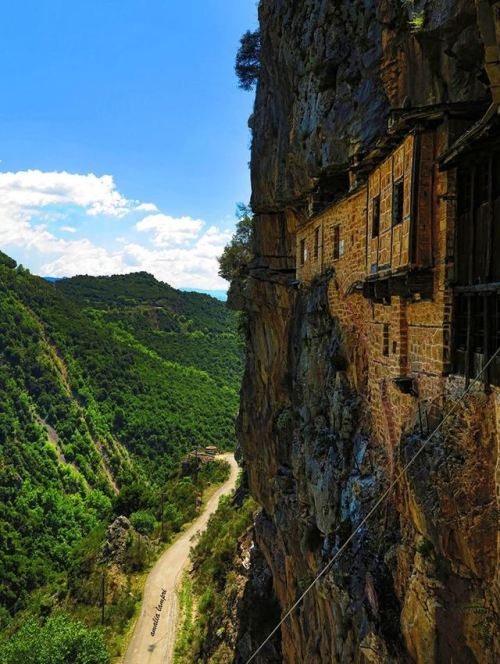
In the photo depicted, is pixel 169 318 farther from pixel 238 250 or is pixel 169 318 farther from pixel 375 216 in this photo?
pixel 375 216

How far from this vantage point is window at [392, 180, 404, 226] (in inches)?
430

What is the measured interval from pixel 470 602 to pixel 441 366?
4.11m

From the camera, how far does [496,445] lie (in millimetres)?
7609

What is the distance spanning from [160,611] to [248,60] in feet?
129

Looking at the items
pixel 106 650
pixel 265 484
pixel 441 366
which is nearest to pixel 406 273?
pixel 441 366

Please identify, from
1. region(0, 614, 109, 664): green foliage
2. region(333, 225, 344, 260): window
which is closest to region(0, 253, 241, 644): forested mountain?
region(0, 614, 109, 664): green foliage

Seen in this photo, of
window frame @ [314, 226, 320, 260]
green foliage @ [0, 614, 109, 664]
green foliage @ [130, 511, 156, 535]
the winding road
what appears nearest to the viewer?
window frame @ [314, 226, 320, 260]

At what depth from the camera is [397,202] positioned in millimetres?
11055

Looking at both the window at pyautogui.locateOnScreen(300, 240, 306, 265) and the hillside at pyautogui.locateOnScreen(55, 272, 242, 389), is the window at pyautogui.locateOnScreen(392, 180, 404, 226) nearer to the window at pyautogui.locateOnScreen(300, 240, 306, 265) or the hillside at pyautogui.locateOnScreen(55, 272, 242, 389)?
the window at pyautogui.locateOnScreen(300, 240, 306, 265)

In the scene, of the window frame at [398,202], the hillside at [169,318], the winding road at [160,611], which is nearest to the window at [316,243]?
the window frame at [398,202]

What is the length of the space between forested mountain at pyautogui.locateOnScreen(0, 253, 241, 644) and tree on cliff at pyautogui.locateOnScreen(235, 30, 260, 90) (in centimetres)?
2463

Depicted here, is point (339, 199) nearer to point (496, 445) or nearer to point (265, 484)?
point (496, 445)

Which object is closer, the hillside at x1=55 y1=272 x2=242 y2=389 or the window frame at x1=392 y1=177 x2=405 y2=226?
the window frame at x1=392 y1=177 x2=405 y2=226

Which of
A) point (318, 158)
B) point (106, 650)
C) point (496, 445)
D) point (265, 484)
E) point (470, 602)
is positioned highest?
point (318, 158)
